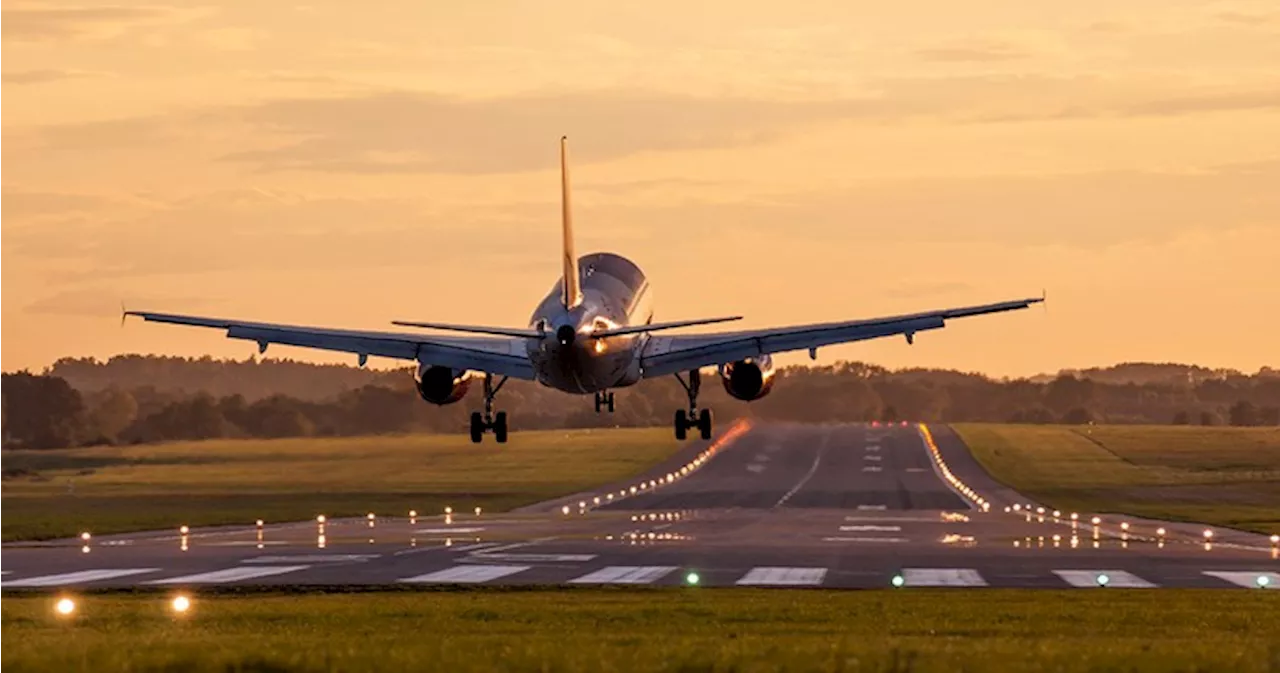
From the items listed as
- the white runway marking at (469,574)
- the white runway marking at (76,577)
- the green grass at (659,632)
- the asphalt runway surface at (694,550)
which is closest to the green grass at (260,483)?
the asphalt runway surface at (694,550)

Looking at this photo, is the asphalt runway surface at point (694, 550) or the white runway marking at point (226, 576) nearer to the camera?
the white runway marking at point (226, 576)

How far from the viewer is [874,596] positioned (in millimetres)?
57031

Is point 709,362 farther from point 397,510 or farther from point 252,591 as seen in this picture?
point 397,510

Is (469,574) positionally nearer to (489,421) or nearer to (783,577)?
(783,577)

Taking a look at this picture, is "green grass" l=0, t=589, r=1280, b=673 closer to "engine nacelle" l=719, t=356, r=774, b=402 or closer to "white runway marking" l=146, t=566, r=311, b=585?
"white runway marking" l=146, t=566, r=311, b=585

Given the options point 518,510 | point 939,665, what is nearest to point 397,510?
point 518,510

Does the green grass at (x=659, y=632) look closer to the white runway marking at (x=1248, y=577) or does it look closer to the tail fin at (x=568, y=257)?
the white runway marking at (x=1248, y=577)

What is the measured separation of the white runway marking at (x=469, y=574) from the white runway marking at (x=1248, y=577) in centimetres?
2062

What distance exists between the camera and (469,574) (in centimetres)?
6838

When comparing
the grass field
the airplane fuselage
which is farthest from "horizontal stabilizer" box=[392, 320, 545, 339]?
the grass field

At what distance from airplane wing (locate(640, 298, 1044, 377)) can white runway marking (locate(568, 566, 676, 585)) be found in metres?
13.3

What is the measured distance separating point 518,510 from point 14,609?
78.4 m

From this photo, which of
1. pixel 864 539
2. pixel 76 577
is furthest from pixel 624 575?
pixel 864 539

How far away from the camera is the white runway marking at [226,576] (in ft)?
208
